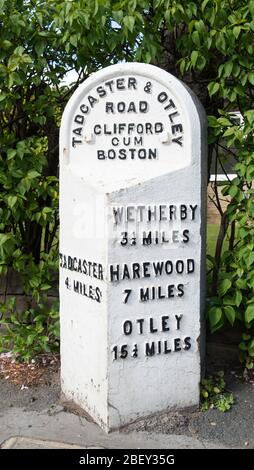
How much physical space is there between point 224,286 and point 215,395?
72cm

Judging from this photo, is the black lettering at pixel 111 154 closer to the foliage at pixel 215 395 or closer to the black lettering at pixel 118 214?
the black lettering at pixel 118 214

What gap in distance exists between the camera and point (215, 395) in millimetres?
3568

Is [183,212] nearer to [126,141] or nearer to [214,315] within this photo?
[126,141]

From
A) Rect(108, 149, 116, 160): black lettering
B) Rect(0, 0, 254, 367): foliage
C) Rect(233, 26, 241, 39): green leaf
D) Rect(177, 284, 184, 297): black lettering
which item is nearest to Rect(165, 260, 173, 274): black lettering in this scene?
Rect(177, 284, 184, 297): black lettering

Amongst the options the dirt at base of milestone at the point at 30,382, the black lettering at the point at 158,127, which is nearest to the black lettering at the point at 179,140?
the black lettering at the point at 158,127

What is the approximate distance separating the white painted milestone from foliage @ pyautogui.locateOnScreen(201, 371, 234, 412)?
113mm

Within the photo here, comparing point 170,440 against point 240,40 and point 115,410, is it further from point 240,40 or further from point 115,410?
point 240,40

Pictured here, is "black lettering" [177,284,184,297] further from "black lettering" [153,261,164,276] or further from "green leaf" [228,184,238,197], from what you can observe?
"green leaf" [228,184,238,197]

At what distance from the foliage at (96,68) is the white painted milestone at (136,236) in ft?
1.00

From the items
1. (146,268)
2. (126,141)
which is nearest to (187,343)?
(146,268)

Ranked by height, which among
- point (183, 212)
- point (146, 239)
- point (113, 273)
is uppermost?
point (183, 212)

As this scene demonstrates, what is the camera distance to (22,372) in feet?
13.3

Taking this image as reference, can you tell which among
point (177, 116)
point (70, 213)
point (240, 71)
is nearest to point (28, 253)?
point (70, 213)

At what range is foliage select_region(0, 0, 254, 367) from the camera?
340 centimetres
